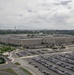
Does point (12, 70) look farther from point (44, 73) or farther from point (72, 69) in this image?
point (72, 69)

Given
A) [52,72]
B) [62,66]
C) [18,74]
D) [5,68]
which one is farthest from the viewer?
[62,66]

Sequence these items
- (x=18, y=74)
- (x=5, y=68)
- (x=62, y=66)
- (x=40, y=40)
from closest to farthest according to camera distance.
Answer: (x=18, y=74), (x=5, y=68), (x=62, y=66), (x=40, y=40)

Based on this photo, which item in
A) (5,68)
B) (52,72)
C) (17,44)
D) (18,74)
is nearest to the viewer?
(18,74)

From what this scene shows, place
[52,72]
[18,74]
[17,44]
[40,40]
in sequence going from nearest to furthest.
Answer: [18,74] → [52,72] → [17,44] → [40,40]

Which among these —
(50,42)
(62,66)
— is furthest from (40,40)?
(62,66)

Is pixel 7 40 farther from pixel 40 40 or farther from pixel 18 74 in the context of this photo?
pixel 18 74

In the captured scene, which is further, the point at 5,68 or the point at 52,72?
the point at 5,68

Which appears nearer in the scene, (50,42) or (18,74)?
A: (18,74)

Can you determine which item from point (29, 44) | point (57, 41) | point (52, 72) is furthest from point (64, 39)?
point (52, 72)
